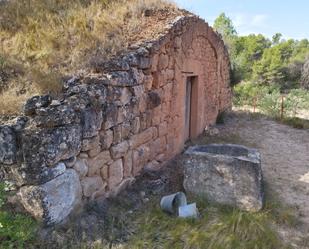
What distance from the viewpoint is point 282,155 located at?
754 centimetres

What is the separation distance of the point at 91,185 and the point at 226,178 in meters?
1.76

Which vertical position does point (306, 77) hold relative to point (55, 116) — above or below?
below

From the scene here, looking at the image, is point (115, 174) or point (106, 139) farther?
point (115, 174)

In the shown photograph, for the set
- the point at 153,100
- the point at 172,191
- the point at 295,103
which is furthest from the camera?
the point at 295,103

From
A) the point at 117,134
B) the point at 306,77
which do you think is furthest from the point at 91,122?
the point at 306,77

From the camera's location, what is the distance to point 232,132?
9.16 meters

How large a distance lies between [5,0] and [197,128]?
15.5 ft

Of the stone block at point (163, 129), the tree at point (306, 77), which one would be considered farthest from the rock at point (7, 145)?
the tree at point (306, 77)

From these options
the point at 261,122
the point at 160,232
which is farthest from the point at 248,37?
the point at 160,232

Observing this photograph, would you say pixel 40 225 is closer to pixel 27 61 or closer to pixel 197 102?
pixel 27 61

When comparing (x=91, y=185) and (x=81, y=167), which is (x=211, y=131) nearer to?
(x=91, y=185)

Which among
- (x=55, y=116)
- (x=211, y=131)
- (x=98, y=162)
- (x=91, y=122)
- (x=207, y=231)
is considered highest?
(x=55, y=116)

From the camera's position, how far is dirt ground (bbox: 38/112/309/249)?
3.46 meters

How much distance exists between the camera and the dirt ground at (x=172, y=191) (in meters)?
3.46
